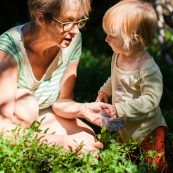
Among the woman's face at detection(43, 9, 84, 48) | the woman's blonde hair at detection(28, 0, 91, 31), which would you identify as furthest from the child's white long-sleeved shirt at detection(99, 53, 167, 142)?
the woman's blonde hair at detection(28, 0, 91, 31)

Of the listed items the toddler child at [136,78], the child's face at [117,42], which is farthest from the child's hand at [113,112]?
the child's face at [117,42]

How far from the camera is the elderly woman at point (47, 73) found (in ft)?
11.6

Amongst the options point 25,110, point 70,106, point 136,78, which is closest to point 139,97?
point 136,78

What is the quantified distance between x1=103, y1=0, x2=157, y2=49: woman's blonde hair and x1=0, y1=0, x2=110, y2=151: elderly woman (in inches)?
9.2

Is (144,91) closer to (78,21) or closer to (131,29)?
(131,29)

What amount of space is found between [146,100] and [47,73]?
3.15 ft

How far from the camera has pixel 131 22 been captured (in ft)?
11.4

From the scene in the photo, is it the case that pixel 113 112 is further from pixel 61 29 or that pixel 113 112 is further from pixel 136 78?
pixel 61 29

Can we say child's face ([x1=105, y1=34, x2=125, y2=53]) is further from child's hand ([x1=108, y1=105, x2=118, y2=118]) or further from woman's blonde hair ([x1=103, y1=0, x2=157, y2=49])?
child's hand ([x1=108, y1=105, x2=118, y2=118])

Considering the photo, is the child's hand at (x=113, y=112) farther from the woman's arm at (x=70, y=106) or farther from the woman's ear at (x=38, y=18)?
the woman's ear at (x=38, y=18)

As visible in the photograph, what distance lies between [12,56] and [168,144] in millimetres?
1361

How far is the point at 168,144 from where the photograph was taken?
150 inches

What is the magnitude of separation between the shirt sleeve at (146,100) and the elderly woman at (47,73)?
0.20 m

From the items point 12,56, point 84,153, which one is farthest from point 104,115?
point 12,56
